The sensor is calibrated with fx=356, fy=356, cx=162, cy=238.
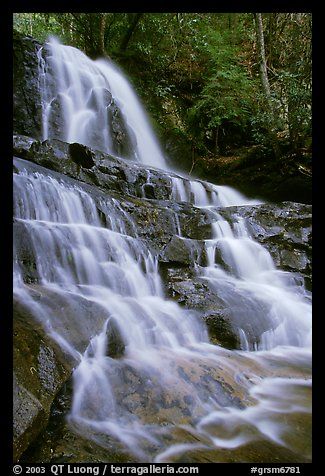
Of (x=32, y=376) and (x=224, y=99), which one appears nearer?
(x=32, y=376)

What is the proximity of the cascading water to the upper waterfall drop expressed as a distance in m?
3.93

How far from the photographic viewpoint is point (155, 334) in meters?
4.09

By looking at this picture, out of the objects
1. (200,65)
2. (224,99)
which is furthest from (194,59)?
(224,99)

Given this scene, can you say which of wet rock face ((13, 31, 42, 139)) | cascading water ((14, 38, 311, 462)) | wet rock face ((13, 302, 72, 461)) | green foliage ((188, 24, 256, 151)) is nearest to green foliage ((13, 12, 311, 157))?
green foliage ((188, 24, 256, 151))

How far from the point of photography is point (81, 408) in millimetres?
2873

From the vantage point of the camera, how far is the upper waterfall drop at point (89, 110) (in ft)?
30.6

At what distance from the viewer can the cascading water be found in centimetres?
281

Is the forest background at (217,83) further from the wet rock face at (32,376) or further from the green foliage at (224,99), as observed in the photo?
the wet rock face at (32,376)

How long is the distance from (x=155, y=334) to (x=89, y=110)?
7.59 m

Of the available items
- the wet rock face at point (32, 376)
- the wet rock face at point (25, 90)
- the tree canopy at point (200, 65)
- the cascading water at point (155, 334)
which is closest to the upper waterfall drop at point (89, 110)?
the wet rock face at point (25, 90)

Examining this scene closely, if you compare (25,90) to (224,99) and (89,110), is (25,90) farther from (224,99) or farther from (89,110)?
(224,99)

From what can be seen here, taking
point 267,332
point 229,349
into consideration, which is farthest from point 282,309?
point 229,349

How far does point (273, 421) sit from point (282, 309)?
2248mm
